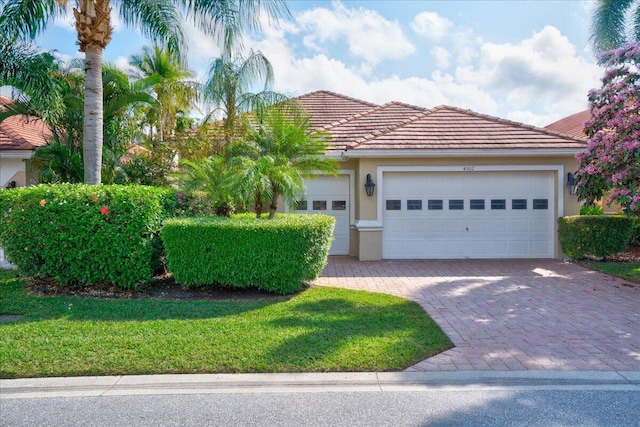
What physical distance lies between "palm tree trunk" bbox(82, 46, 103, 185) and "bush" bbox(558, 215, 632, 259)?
38.4 ft

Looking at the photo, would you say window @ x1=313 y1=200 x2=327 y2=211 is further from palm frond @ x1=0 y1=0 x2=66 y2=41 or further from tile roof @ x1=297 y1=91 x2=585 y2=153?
palm frond @ x1=0 y1=0 x2=66 y2=41

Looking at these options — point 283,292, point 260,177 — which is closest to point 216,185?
point 260,177

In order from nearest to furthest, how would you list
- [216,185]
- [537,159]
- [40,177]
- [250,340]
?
[250,340] → [216,185] → [40,177] → [537,159]

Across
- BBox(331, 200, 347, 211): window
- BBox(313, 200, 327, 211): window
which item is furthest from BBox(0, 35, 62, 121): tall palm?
BBox(331, 200, 347, 211): window

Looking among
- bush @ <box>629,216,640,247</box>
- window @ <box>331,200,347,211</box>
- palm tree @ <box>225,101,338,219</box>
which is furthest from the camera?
window @ <box>331,200,347,211</box>

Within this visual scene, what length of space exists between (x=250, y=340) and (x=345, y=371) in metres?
1.36

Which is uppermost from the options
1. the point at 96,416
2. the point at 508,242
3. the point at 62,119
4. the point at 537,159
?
the point at 62,119

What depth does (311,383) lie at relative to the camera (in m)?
4.47

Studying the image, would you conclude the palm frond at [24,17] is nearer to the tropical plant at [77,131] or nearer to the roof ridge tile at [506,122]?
the tropical plant at [77,131]

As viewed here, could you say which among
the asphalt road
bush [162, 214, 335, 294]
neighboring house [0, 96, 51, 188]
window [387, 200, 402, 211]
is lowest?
the asphalt road

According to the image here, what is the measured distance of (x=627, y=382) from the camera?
445cm

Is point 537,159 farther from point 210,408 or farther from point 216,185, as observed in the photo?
point 210,408

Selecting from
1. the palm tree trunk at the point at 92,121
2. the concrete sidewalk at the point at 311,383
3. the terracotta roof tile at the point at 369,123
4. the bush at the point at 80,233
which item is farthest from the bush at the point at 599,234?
the palm tree trunk at the point at 92,121

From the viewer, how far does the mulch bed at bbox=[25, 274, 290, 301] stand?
7.68 meters
